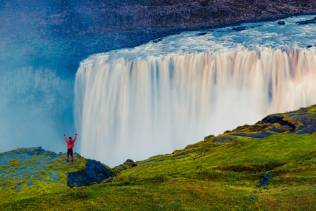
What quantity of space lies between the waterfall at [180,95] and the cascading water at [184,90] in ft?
0.49

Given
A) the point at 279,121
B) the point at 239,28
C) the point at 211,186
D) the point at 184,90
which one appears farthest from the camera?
the point at 239,28

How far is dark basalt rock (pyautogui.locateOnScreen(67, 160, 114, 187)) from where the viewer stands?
33844 millimetres

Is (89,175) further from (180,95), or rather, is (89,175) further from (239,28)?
(239,28)

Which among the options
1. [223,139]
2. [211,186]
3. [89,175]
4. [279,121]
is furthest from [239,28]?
[211,186]

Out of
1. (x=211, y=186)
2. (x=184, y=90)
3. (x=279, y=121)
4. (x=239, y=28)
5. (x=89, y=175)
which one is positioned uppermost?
(x=239, y=28)

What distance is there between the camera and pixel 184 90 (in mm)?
82562

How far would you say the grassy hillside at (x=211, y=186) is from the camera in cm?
2309

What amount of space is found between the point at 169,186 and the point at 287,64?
54.2m

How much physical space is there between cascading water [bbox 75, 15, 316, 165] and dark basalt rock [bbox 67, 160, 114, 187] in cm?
3795

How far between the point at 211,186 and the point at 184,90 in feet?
187

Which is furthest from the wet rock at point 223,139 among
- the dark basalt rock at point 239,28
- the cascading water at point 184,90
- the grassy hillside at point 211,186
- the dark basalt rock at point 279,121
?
the dark basalt rock at point 239,28

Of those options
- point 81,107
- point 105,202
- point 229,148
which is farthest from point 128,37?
point 105,202

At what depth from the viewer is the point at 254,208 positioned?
898 inches

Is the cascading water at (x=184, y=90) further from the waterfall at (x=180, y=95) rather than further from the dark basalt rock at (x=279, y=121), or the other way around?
the dark basalt rock at (x=279, y=121)
